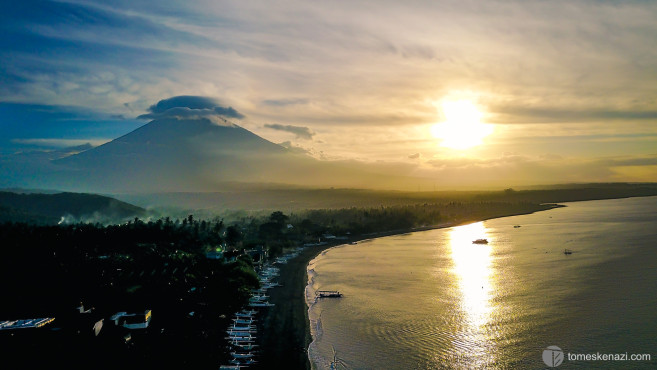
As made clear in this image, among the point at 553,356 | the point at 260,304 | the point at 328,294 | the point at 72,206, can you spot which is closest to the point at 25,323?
the point at 260,304

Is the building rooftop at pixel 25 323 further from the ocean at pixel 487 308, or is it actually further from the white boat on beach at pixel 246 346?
the ocean at pixel 487 308

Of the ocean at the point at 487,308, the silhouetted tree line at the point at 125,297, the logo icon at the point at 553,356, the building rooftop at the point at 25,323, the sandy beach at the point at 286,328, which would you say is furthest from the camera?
the ocean at the point at 487,308

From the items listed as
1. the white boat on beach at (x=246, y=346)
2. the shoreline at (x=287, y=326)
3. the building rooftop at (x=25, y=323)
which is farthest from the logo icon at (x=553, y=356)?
the building rooftop at (x=25, y=323)

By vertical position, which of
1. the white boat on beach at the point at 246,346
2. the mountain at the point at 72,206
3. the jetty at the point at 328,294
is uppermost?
the mountain at the point at 72,206

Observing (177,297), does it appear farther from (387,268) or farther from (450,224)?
(450,224)

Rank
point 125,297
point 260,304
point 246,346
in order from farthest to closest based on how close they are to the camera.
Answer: point 260,304 < point 125,297 < point 246,346

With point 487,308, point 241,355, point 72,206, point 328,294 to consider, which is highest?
point 72,206

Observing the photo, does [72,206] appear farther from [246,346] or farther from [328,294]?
[246,346]
